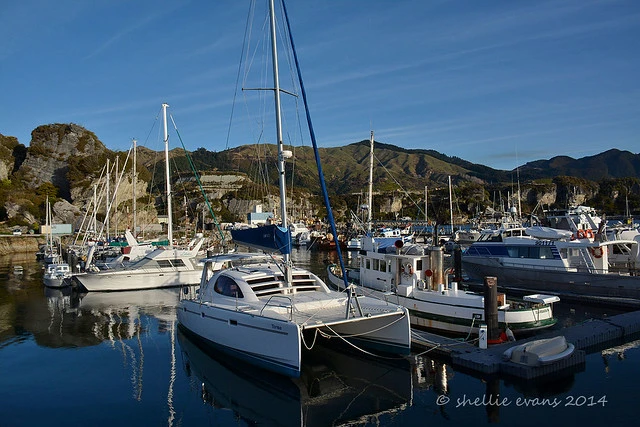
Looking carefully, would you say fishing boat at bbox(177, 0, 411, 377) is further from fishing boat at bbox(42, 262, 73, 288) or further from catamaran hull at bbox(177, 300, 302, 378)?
fishing boat at bbox(42, 262, 73, 288)

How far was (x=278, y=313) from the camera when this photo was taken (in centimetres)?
1338

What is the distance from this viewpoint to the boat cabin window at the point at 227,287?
15320mm

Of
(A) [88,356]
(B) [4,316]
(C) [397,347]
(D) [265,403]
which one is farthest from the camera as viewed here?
(B) [4,316]

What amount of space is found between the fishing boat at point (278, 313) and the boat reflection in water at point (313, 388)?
0.48 m

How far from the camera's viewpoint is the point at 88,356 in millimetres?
16094

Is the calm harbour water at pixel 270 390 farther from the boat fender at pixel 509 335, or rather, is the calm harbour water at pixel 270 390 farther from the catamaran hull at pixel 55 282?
the catamaran hull at pixel 55 282

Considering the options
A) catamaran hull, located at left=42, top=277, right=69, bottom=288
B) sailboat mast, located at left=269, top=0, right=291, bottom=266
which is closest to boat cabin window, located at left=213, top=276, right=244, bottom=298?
sailboat mast, located at left=269, top=0, right=291, bottom=266

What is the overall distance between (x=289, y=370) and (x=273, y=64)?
10.9 metres

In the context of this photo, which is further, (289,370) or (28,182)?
(28,182)

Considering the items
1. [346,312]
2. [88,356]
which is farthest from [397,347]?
[88,356]

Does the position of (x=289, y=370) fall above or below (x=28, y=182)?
below

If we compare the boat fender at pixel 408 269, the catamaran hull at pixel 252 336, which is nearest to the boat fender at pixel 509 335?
the boat fender at pixel 408 269

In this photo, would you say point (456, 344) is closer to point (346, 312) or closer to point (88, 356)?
point (346, 312)

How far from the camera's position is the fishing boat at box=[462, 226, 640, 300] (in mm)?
22797
